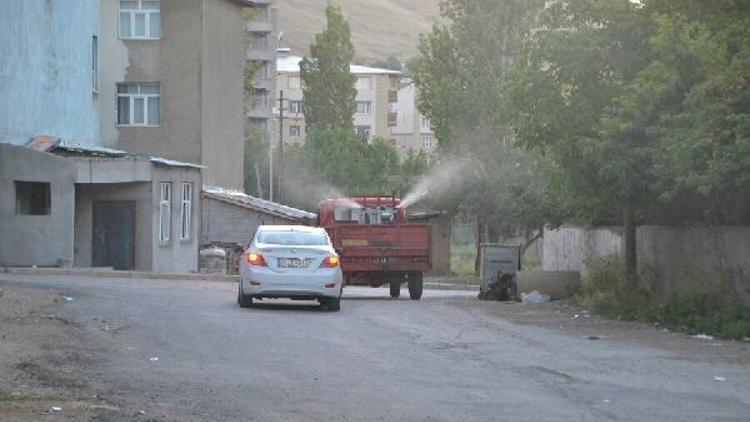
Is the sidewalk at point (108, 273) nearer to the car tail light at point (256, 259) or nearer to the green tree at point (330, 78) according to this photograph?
the car tail light at point (256, 259)

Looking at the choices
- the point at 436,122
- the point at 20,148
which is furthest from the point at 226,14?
the point at 20,148

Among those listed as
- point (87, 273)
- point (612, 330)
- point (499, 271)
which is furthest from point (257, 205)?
point (612, 330)

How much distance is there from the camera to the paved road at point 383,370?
42.0 feet

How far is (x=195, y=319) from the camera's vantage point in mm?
22406

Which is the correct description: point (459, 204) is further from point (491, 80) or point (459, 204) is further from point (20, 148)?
point (20, 148)

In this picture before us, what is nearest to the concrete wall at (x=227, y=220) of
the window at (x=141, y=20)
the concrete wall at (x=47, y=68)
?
the concrete wall at (x=47, y=68)

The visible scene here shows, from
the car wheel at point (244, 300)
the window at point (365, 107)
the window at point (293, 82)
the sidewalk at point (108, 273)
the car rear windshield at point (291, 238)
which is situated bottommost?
the car wheel at point (244, 300)

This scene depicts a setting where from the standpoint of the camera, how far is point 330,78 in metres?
102

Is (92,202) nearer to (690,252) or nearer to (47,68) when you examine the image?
(47,68)

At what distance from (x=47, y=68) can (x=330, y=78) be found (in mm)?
57041

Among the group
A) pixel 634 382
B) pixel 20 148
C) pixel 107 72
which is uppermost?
pixel 107 72

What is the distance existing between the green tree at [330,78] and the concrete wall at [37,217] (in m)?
57.4

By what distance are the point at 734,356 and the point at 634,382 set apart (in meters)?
3.74

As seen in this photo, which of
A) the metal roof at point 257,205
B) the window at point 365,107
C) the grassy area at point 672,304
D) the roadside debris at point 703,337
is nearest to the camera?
the roadside debris at point 703,337
